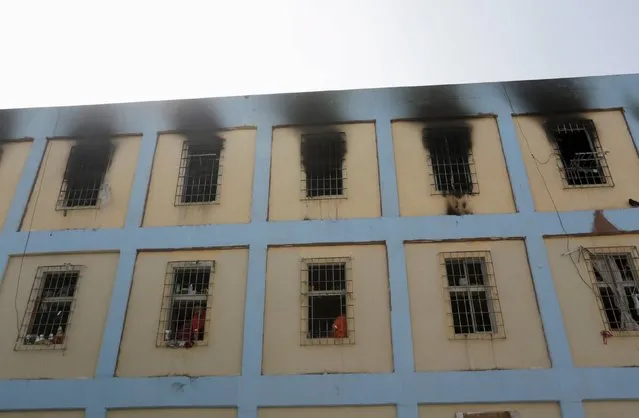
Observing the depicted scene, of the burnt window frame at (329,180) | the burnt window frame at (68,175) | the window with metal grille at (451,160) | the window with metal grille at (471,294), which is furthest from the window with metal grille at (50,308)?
the window with metal grille at (451,160)

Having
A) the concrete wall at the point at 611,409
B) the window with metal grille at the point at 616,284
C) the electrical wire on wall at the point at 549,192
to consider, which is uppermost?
the electrical wire on wall at the point at 549,192

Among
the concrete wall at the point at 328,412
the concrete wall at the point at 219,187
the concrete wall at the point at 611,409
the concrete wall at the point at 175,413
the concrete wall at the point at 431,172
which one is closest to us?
the concrete wall at the point at 611,409

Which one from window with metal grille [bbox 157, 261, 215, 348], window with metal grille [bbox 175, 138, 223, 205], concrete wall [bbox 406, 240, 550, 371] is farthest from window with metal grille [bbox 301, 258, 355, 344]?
window with metal grille [bbox 175, 138, 223, 205]

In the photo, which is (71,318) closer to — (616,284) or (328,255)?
(328,255)

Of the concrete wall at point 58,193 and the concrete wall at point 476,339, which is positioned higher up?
the concrete wall at point 58,193

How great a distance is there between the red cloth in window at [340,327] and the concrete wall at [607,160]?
402 cm

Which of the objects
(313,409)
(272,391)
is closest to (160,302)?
(272,391)

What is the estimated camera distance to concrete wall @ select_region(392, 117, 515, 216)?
908 centimetres

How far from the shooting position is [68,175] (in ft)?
33.0

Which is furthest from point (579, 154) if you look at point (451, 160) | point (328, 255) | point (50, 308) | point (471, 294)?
point (50, 308)

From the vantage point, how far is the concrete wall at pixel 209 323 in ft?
26.6

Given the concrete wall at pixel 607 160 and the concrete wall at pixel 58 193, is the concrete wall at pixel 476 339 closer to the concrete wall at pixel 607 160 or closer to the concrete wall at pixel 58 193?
the concrete wall at pixel 607 160

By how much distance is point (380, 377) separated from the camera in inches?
307

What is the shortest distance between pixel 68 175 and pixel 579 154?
1001 cm
